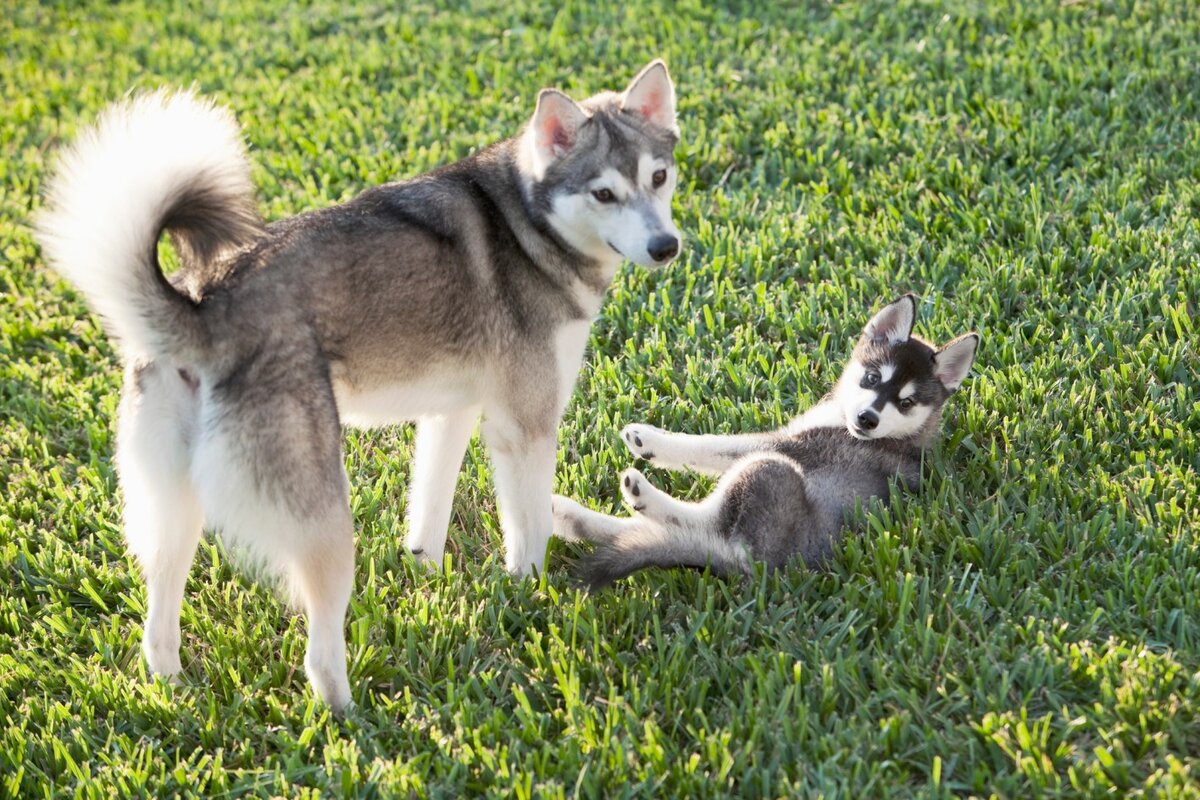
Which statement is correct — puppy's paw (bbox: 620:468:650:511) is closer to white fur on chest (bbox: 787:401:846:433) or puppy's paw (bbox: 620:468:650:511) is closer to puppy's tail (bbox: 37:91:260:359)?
white fur on chest (bbox: 787:401:846:433)

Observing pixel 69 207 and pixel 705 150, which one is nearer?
pixel 69 207

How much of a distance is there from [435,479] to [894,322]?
1.80 m

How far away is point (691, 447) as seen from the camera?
4.65 m

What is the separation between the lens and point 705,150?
7000mm

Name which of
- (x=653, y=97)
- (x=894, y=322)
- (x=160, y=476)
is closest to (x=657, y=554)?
(x=894, y=322)

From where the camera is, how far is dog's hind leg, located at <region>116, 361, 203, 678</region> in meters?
3.55

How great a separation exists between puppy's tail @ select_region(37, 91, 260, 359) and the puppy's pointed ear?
104 cm

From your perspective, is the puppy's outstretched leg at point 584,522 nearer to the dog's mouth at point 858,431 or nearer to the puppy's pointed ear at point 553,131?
the dog's mouth at point 858,431

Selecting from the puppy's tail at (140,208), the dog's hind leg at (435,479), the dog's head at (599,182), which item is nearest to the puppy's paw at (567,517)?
the dog's hind leg at (435,479)

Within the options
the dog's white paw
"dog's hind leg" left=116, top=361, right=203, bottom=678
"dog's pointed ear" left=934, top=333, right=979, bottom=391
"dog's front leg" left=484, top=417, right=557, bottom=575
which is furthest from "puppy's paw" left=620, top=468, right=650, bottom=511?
"dog's hind leg" left=116, top=361, right=203, bottom=678

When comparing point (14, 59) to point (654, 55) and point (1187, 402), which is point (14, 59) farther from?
point (1187, 402)

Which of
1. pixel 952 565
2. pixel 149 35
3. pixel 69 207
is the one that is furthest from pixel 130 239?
pixel 149 35

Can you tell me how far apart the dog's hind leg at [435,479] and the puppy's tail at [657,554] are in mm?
658

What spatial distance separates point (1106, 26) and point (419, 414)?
560cm
